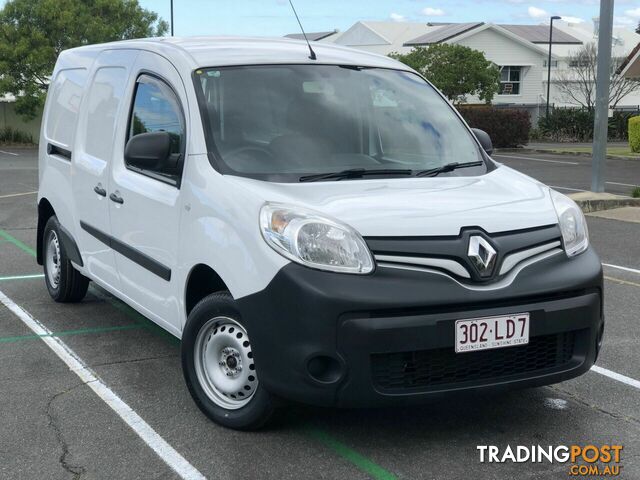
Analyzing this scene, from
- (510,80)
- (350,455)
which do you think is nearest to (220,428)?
(350,455)

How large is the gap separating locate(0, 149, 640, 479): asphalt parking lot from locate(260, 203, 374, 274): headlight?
0.88m

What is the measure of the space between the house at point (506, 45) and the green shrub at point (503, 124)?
22.4 meters

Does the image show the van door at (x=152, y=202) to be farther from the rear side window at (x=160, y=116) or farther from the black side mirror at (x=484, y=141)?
the black side mirror at (x=484, y=141)

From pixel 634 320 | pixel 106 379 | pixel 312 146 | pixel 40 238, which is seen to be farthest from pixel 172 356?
pixel 634 320

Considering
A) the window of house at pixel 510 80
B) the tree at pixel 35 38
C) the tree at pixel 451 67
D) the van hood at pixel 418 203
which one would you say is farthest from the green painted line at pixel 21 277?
the window of house at pixel 510 80

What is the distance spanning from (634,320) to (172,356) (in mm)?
3338

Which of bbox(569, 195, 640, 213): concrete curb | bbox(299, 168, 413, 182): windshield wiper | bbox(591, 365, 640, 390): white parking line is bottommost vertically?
bbox(591, 365, 640, 390): white parking line

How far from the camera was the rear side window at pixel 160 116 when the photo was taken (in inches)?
179

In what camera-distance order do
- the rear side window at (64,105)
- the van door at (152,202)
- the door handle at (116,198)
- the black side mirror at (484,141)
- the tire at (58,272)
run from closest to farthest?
the van door at (152,202) → the door handle at (116,198) → the black side mirror at (484,141) → the rear side window at (64,105) → the tire at (58,272)

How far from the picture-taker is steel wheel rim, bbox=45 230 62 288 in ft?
21.6

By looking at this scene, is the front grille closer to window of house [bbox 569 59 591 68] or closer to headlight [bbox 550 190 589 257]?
headlight [bbox 550 190 589 257]

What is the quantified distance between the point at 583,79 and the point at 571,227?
53992 mm

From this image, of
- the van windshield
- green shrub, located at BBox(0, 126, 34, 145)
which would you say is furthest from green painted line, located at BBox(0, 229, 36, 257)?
green shrub, located at BBox(0, 126, 34, 145)

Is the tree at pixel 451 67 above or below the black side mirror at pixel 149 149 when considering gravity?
above
